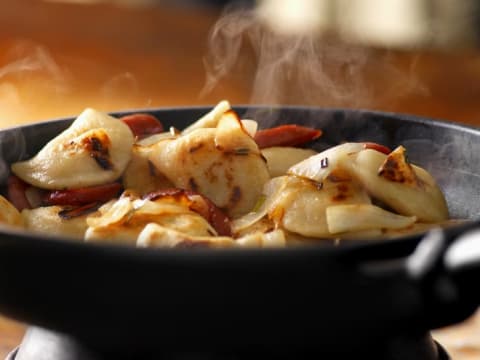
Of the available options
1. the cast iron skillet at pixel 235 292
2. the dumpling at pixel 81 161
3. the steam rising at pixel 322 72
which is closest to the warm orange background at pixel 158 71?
the steam rising at pixel 322 72

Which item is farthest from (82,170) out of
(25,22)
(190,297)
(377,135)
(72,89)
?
(25,22)

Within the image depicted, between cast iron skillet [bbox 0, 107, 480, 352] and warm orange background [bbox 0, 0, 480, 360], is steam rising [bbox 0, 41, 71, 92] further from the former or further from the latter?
cast iron skillet [bbox 0, 107, 480, 352]

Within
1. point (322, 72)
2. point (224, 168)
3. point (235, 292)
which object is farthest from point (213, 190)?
point (322, 72)

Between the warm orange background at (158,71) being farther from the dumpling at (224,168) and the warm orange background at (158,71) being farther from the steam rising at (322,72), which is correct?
the dumpling at (224,168)

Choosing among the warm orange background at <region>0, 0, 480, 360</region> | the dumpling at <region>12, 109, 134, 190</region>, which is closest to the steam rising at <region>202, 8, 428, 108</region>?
the warm orange background at <region>0, 0, 480, 360</region>

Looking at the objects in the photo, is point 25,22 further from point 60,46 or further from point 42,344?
point 42,344
